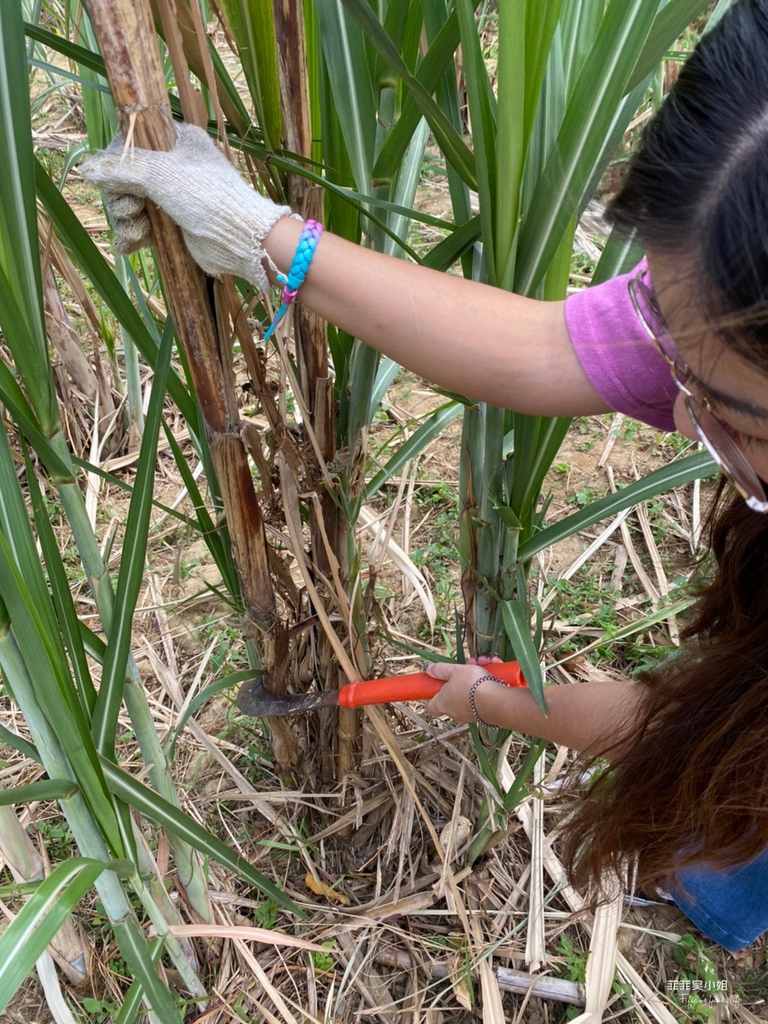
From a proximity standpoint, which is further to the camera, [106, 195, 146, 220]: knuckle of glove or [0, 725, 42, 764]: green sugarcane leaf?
[0, 725, 42, 764]: green sugarcane leaf

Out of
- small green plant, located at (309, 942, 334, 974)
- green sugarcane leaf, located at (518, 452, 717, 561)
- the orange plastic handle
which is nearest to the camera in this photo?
green sugarcane leaf, located at (518, 452, 717, 561)

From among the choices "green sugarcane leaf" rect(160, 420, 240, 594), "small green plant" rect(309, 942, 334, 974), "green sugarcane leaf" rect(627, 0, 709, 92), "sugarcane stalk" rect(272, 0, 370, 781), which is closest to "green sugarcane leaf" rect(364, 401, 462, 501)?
"sugarcane stalk" rect(272, 0, 370, 781)

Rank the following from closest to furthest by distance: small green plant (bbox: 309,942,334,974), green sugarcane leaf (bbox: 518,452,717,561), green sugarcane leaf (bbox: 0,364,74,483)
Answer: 1. green sugarcane leaf (bbox: 0,364,74,483)
2. green sugarcane leaf (bbox: 518,452,717,561)
3. small green plant (bbox: 309,942,334,974)

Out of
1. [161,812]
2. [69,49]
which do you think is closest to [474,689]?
[161,812]

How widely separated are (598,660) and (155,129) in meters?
1.17

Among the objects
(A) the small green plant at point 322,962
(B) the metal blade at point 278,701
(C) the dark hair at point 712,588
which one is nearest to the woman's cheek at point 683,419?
(C) the dark hair at point 712,588

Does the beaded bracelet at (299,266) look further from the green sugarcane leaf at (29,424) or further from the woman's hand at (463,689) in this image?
the woman's hand at (463,689)

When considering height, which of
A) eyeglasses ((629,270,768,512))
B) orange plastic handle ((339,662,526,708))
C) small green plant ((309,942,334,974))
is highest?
eyeglasses ((629,270,768,512))

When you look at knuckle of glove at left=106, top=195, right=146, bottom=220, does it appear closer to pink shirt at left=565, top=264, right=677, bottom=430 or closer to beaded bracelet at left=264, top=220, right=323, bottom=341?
beaded bracelet at left=264, top=220, right=323, bottom=341

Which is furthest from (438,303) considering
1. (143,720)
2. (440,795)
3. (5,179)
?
(440,795)

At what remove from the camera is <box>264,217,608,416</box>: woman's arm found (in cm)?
67

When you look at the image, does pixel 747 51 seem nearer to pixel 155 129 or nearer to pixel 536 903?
pixel 155 129

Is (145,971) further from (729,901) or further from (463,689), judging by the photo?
(729,901)

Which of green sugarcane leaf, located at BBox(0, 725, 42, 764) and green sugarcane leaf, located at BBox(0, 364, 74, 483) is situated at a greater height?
green sugarcane leaf, located at BBox(0, 364, 74, 483)
